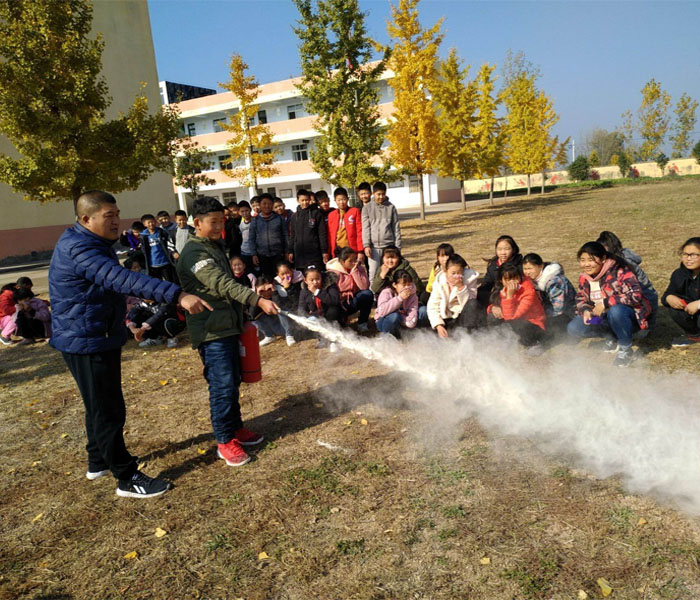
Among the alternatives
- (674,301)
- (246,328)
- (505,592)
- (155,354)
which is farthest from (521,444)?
(155,354)

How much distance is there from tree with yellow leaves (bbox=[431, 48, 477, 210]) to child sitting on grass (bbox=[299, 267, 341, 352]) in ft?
68.2

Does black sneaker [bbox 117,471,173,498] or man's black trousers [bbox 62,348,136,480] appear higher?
man's black trousers [bbox 62,348,136,480]

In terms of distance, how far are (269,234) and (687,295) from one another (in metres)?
5.96

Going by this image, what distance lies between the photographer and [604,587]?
8.16 feet

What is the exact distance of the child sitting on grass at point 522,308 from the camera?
5984 mm

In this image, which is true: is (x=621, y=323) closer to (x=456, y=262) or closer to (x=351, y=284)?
(x=456, y=262)

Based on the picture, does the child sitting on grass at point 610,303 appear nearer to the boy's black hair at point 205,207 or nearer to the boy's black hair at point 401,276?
the boy's black hair at point 401,276

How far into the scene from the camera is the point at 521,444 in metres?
3.93

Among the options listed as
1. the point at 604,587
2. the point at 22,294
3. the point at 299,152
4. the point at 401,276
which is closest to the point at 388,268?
the point at 401,276

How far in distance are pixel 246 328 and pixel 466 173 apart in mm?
24363

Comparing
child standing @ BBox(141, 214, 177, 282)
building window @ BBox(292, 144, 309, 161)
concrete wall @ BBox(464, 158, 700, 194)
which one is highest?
building window @ BBox(292, 144, 309, 161)

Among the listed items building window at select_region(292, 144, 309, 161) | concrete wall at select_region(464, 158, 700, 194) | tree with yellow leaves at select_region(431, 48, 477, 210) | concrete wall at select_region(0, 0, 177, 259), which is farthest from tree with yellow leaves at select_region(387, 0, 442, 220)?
concrete wall at select_region(464, 158, 700, 194)

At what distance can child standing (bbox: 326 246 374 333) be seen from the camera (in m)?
7.23

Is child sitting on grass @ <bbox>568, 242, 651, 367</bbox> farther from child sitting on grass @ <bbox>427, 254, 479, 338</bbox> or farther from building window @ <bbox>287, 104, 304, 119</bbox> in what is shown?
building window @ <bbox>287, 104, 304, 119</bbox>
